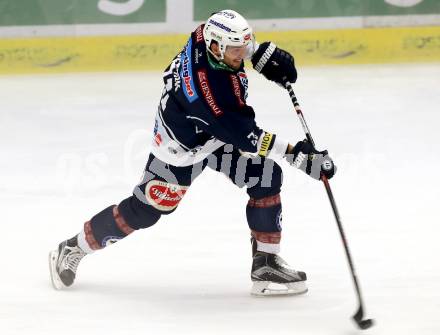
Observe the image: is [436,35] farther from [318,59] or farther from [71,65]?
[71,65]

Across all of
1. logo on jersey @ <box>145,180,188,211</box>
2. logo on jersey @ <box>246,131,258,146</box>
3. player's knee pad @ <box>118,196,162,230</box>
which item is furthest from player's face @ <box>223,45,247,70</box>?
player's knee pad @ <box>118,196,162,230</box>

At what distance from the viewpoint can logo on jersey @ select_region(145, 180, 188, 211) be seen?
431cm

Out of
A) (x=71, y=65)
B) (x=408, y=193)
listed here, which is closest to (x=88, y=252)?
(x=408, y=193)

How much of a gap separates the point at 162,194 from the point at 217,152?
0.92 feet

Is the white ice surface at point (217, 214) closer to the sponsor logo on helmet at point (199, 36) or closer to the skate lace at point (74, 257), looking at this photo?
the skate lace at point (74, 257)

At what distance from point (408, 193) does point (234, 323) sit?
1.93 m

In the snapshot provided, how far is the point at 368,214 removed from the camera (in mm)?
5438

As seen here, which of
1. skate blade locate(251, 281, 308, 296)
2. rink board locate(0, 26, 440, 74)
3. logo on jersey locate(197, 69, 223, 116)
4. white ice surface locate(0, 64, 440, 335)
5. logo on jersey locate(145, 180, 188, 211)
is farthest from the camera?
rink board locate(0, 26, 440, 74)

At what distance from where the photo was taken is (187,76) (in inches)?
164

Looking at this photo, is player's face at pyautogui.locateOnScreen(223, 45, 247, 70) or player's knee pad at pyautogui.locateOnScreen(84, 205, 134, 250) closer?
player's face at pyautogui.locateOnScreen(223, 45, 247, 70)

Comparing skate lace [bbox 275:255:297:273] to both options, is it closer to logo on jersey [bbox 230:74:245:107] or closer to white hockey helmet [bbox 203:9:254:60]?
logo on jersey [bbox 230:74:245:107]

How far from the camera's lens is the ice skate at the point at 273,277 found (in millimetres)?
4430

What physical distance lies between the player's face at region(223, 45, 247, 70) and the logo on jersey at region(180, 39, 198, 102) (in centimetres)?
15

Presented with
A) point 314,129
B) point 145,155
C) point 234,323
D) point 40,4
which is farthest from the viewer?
point 40,4
